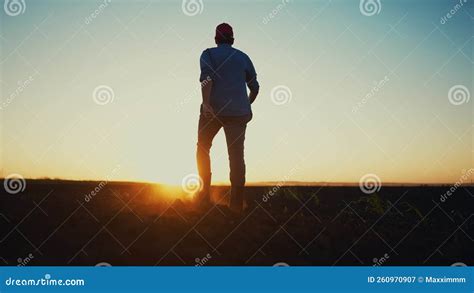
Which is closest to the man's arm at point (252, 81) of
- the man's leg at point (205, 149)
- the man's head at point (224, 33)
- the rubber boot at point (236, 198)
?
the man's head at point (224, 33)

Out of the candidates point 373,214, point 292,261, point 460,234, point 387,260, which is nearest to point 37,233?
point 292,261

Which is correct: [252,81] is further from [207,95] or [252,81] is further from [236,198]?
[236,198]

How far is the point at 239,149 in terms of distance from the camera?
19.7 ft

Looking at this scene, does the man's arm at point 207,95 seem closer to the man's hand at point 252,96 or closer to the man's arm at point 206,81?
the man's arm at point 206,81

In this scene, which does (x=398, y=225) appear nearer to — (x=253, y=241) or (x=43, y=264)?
(x=253, y=241)

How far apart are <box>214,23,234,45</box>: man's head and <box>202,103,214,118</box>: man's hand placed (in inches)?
32.1

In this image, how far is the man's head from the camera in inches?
240

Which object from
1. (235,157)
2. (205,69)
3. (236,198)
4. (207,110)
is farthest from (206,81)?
(236,198)

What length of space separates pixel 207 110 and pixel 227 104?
24 cm

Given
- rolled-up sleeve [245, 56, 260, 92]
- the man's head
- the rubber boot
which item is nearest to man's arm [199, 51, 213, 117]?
the man's head

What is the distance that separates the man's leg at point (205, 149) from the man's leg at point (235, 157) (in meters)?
0.17

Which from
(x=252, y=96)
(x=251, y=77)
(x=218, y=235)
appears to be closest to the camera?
(x=218, y=235)

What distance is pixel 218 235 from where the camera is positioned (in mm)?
4840

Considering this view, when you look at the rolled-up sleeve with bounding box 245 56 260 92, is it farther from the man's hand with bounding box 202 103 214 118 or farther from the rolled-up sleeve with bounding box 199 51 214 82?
the man's hand with bounding box 202 103 214 118
